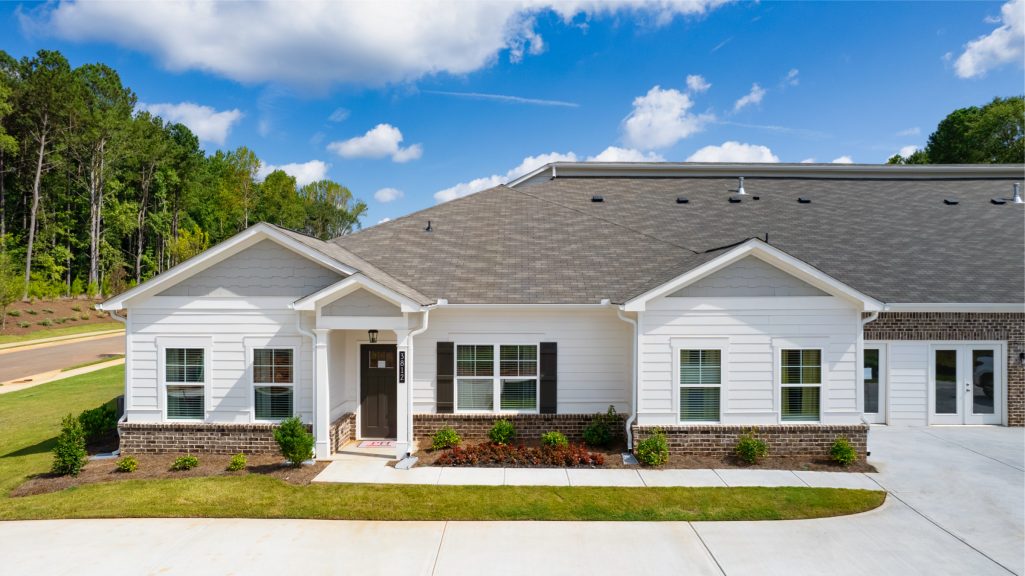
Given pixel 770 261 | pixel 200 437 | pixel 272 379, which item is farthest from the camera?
pixel 272 379

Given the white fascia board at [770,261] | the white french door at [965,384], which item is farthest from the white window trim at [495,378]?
the white french door at [965,384]

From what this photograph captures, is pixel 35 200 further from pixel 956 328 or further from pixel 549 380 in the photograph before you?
pixel 956 328

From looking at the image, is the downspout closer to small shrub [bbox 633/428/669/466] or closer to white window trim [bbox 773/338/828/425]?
small shrub [bbox 633/428/669/466]

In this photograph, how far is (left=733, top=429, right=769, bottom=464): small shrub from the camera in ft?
33.3

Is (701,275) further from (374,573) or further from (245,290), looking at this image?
(245,290)

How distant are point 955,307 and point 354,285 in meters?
14.2

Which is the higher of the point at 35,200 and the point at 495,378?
the point at 35,200

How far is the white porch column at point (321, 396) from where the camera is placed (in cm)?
1029

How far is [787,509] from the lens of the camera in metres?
8.14

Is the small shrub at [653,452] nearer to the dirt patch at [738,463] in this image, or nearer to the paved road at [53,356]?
the dirt patch at [738,463]

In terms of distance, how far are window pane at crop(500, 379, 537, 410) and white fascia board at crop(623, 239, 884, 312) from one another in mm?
3014

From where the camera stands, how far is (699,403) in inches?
421

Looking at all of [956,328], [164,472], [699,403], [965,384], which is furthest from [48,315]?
[965,384]

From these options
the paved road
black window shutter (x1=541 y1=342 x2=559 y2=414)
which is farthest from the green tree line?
black window shutter (x1=541 y1=342 x2=559 y2=414)
